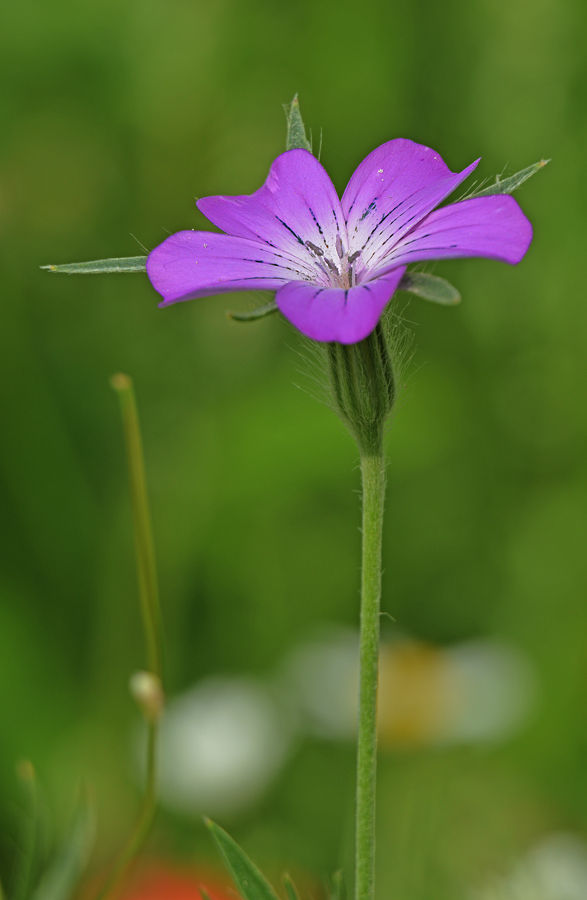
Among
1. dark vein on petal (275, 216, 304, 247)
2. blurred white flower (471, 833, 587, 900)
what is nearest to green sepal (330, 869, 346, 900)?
dark vein on petal (275, 216, 304, 247)

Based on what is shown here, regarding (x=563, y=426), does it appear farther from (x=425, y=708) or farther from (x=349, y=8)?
(x=349, y=8)

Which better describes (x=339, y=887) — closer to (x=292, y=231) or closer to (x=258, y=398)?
(x=292, y=231)

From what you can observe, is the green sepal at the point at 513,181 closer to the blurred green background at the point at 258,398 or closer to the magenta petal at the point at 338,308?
the magenta petal at the point at 338,308

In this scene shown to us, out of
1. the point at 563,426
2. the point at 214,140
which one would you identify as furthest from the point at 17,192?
the point at 563,426

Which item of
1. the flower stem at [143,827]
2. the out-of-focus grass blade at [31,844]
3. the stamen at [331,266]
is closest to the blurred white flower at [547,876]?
the flower stem at [143,827]

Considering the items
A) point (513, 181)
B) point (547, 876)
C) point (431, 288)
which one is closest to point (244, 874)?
point (431, 288)

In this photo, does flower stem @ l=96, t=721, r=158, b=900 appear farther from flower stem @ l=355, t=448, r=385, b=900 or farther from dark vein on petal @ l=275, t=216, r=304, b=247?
dark vein on petal @ l=275, t=216, r=304, b=247
